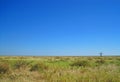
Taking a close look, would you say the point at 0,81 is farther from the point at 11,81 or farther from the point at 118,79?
the point at 118,79

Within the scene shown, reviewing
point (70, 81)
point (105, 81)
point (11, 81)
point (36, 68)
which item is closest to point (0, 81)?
point (11, 81)

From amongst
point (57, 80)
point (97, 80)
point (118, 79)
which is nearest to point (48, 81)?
point (57, 80)

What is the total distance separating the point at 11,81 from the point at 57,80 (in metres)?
2.53

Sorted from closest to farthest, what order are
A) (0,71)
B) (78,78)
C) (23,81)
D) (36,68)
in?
(23,81)
(78,78)
(0,71)
(36,68)

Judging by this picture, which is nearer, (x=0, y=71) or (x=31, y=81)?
(x=31, y=81)

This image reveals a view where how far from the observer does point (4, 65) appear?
54.2 feet

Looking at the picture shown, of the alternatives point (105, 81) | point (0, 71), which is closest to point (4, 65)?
point (0, 71)

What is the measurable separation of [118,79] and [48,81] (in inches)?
153

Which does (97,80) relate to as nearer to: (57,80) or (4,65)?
(57,80)

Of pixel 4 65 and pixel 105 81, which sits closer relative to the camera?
pixel 105 81

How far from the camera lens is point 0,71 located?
1581 centimetres

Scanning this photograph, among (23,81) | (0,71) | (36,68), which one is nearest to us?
(23,81)

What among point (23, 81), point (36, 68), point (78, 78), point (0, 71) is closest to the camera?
point (23, 81)

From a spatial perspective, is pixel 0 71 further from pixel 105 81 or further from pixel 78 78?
pixel 105 81
